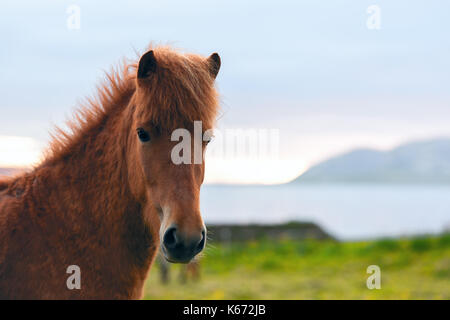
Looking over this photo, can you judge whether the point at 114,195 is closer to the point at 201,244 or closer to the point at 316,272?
the point at 201,244

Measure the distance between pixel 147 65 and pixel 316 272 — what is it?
8774 mm

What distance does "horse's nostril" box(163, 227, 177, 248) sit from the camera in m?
2.73

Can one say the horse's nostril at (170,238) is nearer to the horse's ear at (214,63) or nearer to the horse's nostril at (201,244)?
the horse's nostril at (201,244)

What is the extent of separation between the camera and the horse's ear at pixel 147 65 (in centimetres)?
312

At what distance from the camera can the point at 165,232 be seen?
8.98 ft

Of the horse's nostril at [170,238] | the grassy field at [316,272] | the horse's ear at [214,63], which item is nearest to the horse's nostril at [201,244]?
the horse's nostril at [170,238]

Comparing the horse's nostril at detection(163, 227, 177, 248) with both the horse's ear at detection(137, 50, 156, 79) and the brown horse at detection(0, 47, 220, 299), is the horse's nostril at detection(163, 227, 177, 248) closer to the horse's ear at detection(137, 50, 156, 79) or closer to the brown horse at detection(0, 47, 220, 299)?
the brown horse at detection(0, 47, 220, 299)

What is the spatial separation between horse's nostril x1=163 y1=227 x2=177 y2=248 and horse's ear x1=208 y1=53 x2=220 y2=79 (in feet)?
4.30

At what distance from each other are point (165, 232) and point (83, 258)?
809 millimetres

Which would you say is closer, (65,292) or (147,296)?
(65,292)

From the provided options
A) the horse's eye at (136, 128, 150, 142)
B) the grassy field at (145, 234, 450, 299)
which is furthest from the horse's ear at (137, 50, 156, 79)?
the grassy field at (145, 234, 450, 299)

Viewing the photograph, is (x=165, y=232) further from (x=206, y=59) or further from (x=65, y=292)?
(x=206, y=59)

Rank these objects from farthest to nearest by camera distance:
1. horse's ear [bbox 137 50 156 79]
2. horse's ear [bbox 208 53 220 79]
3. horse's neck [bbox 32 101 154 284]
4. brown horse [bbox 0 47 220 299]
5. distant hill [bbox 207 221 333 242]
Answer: distant hill [bbox 207 221 333 242], horse's ear [bbox 208 53 220 79], horse's neck [bbox 32 101 154 284], horse's ear [bbox 137 50 156 79], brown horse [bbox 0 47 220 299]
